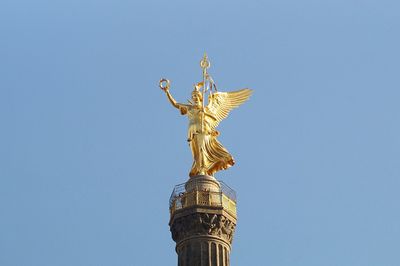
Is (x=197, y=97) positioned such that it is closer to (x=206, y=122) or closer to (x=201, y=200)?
(x=206, y=122)

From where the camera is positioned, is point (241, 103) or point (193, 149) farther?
point (241, 103)

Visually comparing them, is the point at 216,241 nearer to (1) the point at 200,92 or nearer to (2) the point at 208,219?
(2) the point at 208,219

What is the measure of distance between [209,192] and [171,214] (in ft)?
7.88

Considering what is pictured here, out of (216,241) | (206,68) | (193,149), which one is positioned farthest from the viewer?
(206,68)

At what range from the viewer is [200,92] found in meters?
60.9

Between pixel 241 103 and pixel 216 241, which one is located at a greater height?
pixel 241 103

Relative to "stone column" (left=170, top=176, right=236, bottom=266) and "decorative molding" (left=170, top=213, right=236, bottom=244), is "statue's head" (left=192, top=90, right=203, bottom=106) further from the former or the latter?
"decorative molding" (left=170, top=213, right=236, bottom=244)

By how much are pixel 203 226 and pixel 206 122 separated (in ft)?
24.2

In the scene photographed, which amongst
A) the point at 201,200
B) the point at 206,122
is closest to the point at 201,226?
the point at 201,200

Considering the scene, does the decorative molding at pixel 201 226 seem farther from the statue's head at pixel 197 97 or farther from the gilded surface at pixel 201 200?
the statue's head at pixel 197 97

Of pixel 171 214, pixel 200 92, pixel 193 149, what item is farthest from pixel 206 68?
pixel 171 214

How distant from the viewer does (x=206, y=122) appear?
195ft

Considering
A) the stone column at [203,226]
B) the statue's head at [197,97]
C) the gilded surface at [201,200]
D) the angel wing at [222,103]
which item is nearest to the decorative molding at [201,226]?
the stone column at [203,226]

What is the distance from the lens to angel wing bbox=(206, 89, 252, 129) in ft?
198
